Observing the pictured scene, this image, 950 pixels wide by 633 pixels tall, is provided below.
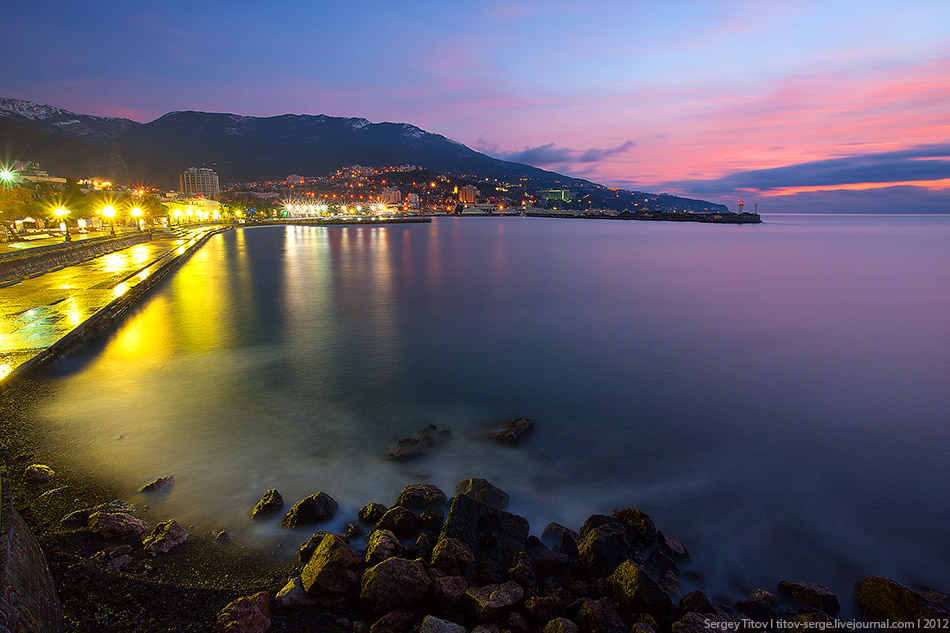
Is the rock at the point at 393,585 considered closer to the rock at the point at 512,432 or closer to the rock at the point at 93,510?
the rock at the point at 93,510

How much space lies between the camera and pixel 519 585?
357 centimetres

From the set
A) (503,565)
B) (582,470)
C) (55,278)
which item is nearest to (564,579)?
(503,565)

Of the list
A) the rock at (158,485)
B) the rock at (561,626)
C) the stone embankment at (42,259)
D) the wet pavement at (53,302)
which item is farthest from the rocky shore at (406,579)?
the stone embankment at (42,259)

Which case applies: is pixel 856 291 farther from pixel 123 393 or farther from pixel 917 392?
pixel 123 393

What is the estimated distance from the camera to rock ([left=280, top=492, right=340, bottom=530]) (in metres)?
4.51

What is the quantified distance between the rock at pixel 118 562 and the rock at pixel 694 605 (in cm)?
432

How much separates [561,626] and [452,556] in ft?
3.22

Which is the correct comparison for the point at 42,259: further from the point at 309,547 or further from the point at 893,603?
the point at 893,603

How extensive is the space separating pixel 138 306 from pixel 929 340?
23142 millimetres

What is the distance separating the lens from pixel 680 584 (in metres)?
4.13

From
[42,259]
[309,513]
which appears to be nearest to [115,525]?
[309,513]

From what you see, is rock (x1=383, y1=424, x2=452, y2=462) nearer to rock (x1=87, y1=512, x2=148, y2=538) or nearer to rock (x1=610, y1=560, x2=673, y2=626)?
rock (x1=87, y1=512, x2=148, y2=538)

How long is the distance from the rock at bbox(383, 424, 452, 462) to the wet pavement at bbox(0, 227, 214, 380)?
625cm

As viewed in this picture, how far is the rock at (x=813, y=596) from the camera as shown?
12.9ft
